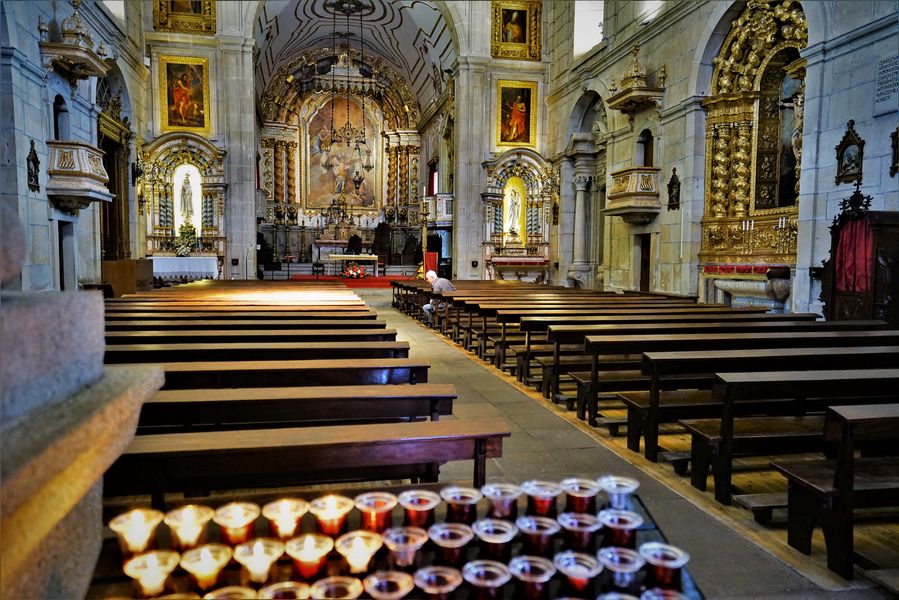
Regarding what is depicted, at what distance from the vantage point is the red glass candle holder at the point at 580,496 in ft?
5.35

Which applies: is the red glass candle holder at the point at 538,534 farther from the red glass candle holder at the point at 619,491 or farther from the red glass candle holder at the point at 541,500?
the red glass candle holder at the point at 619,491

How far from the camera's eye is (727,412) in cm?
313

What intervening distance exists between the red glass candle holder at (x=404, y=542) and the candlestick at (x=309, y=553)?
139 millimetres

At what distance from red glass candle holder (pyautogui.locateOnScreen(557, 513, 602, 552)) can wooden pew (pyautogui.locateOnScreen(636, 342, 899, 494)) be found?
1.91 metres

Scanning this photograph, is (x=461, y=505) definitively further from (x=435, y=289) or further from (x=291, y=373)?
(x=435, y=289)

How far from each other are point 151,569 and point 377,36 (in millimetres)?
24705

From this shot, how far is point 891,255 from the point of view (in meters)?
6.32

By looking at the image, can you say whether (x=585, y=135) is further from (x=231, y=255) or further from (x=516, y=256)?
(x=231, y=255)

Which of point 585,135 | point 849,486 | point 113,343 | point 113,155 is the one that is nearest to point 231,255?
point 113,155

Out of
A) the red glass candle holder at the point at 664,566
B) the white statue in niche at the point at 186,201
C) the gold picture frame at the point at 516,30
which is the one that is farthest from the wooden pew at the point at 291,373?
the gold picture frame at the point at 516,30

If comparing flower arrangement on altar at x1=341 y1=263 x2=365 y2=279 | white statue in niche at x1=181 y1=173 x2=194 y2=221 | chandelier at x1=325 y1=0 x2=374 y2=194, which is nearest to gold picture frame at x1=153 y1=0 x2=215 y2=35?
white statue in niche at x1=181 y1=173 x2=194 y2=221

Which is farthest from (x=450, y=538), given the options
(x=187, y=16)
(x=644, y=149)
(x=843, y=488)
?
(x=187, y=16)

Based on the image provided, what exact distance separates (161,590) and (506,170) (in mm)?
17332

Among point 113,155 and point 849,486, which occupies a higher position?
point 113,155
